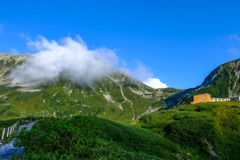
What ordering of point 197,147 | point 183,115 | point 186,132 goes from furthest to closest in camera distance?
point 183,115 → point 186,132 → point 197,147

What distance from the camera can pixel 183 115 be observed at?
44000 millimetres

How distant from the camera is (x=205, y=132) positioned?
1407 inches

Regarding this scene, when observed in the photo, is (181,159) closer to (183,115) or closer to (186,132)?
(186,132)

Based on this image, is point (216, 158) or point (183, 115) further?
point (183, 115)

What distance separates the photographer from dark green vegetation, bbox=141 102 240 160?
3288cm

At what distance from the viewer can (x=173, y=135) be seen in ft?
120

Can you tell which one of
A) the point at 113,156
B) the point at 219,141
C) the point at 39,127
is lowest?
the point at 219,141

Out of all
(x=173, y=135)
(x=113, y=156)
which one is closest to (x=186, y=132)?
(x=173, y=135)

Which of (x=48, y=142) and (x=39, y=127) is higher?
(x=39, y=127)

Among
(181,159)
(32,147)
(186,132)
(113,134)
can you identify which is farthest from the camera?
(186,132)

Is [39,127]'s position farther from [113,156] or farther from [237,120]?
[237,120]

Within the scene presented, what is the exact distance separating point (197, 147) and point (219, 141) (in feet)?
17.0

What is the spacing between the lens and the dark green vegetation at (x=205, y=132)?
32875mm

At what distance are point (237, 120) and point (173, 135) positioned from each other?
1668 centimetres
